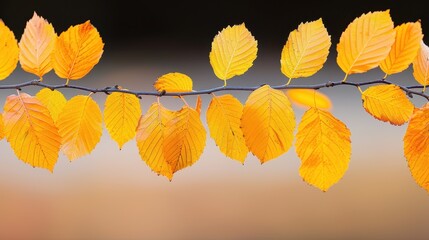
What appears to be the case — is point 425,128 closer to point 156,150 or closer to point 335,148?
point 335,148

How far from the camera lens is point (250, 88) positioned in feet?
0.93

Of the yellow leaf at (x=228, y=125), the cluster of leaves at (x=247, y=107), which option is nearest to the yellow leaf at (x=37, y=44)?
the cluster of leaves at (x=247, y=107)

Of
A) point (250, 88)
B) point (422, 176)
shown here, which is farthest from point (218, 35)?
point (422, 176)

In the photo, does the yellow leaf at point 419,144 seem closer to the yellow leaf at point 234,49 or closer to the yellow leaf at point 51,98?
the yellow leaf at point 234,49

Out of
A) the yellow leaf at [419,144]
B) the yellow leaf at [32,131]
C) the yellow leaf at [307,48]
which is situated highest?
the yellow leaf at [307,48]

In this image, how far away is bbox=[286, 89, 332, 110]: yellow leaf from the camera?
0.94ft

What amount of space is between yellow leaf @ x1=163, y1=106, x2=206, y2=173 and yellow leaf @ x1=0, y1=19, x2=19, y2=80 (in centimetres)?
10

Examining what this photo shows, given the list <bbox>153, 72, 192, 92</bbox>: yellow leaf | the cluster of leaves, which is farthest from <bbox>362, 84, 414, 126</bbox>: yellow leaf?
<bbox>153, 72, 192, 92</bbox>: yellow leaf

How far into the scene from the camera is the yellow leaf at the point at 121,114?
0.31 metres

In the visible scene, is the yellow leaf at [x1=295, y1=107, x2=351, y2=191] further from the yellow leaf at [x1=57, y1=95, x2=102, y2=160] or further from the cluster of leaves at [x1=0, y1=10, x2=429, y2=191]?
the yellow leaf at [x1=57, y1=95, x2=102, y2=160]

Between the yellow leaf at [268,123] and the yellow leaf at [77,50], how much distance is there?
10 cm

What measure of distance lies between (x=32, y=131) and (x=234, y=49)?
0.41 ft

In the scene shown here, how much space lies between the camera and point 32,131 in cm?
29

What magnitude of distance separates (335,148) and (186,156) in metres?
0.08
